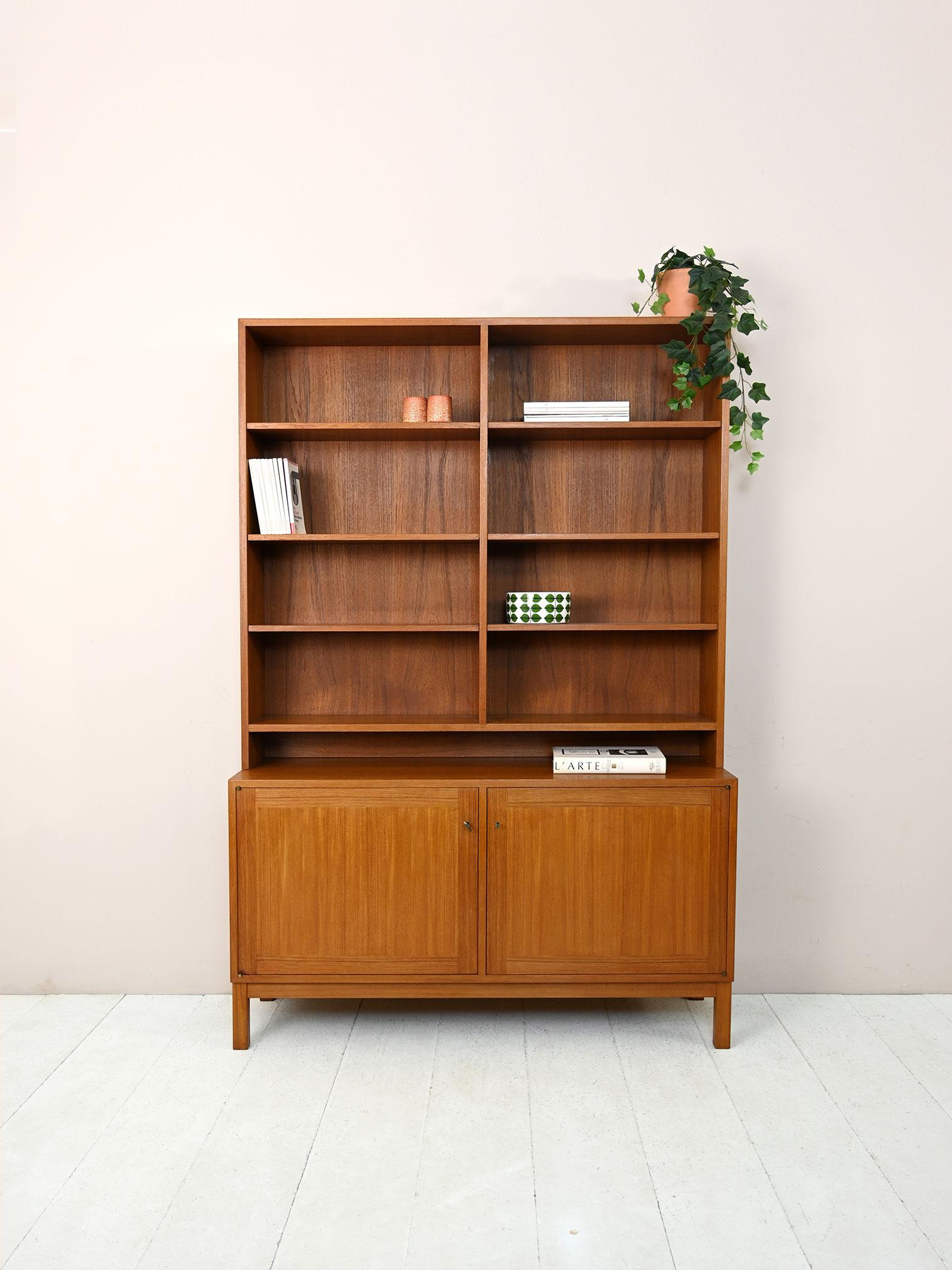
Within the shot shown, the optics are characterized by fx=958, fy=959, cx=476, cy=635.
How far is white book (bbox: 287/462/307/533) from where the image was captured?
2.84 m

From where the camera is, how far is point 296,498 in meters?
2.88

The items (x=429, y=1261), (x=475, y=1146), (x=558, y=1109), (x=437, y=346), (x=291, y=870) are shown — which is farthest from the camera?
(x=437, y=346)

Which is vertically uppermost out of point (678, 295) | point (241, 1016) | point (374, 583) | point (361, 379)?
point (678, 295)

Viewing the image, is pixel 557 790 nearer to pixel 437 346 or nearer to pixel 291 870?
pixel 291 870

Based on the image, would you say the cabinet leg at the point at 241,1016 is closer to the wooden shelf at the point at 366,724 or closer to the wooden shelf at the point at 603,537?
the wooden shelf at the point at 366,724

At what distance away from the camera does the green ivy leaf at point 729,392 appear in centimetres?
273

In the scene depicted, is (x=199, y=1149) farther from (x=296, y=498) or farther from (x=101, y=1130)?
(x=296, y=498)

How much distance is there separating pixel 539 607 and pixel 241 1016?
1.45 metres

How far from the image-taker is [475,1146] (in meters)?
2.22

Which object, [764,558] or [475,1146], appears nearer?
[475,1146]

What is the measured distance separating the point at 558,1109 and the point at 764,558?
5.74 ft

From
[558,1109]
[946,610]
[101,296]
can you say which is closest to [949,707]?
[946,610]

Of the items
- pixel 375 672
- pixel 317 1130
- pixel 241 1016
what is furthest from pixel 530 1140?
pixel 375 672

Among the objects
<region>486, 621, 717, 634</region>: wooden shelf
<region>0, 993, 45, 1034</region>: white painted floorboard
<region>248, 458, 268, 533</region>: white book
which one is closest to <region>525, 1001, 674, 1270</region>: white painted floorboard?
<region>486, 621, 717, 634</region>: wooden shelf
